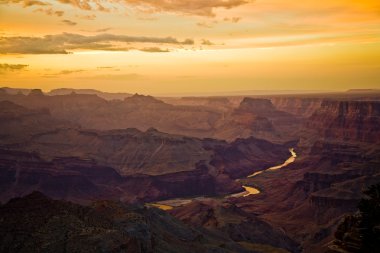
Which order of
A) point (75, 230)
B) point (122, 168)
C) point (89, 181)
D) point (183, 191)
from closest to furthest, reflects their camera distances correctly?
point (75, 230) → point (89, 181) → point (183, 191) → point (122, 168)

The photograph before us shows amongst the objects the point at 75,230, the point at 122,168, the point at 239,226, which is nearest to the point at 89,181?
the point at 122,168

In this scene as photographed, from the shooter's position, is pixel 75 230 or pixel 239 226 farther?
pixel 239 226

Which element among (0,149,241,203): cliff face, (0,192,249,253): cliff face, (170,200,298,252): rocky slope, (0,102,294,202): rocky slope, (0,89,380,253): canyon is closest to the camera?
(0,192,249,253): cliff face

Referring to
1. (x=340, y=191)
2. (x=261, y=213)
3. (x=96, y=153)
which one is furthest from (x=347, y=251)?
(x=96, y=153)

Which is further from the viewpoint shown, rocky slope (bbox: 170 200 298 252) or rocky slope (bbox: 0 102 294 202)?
rocky slope (bbox: 0 102 294 202)

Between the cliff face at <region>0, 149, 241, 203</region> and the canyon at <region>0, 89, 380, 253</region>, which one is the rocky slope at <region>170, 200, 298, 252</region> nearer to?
the canyon at <region>0, 89, 380, 253</region>

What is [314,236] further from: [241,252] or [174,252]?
[174,252]

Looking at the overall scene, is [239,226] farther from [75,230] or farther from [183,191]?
[183,191]

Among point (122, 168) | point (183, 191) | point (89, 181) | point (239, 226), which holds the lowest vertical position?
point (183, 191)

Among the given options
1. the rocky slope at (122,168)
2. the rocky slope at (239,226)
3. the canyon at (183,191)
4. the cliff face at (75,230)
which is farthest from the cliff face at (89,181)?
the cliff face at (75,230)

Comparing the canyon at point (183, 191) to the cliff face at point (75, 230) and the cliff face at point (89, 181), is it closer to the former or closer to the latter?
the cliff face at point (75, 230)

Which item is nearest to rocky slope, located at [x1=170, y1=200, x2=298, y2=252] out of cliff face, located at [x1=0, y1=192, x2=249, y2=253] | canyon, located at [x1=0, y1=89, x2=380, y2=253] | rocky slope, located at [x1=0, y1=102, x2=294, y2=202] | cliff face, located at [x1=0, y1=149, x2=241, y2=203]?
canyon, located at [x1=0, y1=89, x2=380, y2=253]
